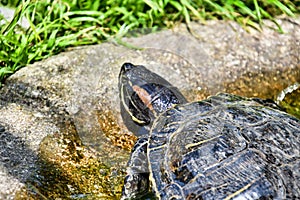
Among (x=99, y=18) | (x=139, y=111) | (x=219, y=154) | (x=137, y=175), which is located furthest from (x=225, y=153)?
(x=99, y=18)

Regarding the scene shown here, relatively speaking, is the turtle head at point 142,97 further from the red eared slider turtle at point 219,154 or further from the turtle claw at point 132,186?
the turtle claw at point 132,186

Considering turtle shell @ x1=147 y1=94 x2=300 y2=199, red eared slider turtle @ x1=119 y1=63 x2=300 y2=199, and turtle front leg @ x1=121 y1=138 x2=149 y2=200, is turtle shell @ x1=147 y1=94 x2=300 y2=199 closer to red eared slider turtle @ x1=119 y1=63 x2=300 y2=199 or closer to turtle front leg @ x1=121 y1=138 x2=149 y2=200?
red eared slider turtle @ x1=119 y1=63 x2=300 y2=199

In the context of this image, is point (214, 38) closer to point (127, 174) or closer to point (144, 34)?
point (144, 34)

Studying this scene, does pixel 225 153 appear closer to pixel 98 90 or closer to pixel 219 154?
pixel 219 154

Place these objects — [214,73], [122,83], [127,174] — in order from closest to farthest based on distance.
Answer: [127,174]
[122,83]
[214,73]

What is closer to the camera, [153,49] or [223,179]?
[223,179]

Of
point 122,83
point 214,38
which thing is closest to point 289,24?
point 214,38

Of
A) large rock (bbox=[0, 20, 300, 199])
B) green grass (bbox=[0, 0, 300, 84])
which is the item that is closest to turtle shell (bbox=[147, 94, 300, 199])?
large rock (bbox=[0, 20, 300, 199])

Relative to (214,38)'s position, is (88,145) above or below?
below
